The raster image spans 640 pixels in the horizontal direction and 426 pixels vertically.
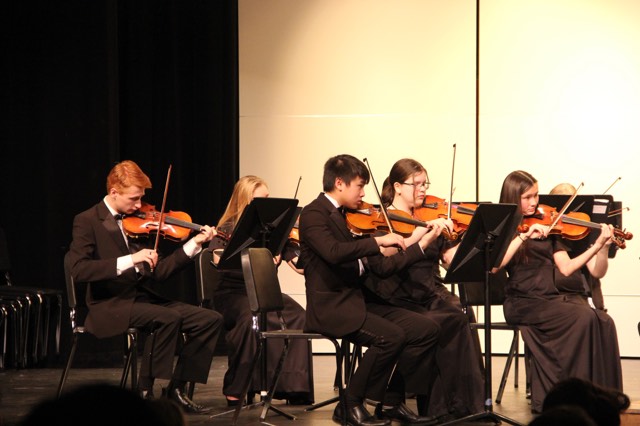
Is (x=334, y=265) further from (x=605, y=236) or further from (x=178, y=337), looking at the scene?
(x=605, y=236)

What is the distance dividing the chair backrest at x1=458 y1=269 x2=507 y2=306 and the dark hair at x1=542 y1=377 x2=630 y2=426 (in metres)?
3.21

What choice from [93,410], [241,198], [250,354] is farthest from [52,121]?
[93,410]

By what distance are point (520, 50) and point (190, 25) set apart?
233 cm

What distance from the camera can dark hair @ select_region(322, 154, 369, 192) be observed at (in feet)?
13.3

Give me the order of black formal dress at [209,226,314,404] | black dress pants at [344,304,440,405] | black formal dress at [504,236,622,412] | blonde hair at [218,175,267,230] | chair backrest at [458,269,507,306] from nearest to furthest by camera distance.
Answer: black dress pants at [344,304,440,405] < black formal dress at [504,236,622,412] < black formal dress at [209,226,314,404] < blonde hair at [218,175,267,230] < chair backrest at [458,269,507,306]

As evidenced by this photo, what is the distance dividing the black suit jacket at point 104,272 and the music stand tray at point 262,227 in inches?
16.8

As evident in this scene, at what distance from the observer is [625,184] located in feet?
21.6

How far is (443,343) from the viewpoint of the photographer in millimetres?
4312

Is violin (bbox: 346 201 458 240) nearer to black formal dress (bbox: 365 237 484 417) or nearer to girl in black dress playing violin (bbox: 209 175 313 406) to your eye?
black formal dress (bbox: 365 237 484 417)

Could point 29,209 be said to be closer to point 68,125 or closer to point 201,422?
point 68,125

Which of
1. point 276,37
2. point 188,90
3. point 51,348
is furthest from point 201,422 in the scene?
point 276,37

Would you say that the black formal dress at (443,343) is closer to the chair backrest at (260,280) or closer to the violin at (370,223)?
the violin at (370,223)

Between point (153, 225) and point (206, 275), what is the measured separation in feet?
1.65

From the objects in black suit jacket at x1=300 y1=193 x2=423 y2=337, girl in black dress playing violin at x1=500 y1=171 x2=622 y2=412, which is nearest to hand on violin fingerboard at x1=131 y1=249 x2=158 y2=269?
black suit jacket at x1=300 y1=193 x2=423 y2=337
